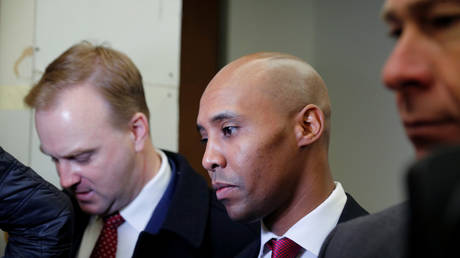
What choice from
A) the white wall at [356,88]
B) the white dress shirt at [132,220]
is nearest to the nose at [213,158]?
the white dress shirt at [132,220]

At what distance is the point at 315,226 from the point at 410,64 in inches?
24.0

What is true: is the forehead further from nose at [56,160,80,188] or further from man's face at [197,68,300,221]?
nose at [56,160,80,188]

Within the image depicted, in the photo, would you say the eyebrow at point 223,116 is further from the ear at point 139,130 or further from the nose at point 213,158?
the ear at point 139,130

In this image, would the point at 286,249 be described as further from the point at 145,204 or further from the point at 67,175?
the point at 67,175

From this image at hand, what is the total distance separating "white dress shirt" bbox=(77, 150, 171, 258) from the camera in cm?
141

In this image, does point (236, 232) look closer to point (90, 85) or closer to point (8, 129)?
point (90, 85)

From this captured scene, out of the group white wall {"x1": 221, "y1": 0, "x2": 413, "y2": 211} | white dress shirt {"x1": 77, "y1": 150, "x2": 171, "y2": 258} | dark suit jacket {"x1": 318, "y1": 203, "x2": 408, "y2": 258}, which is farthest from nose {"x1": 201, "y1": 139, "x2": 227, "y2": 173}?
white wall {"x1": 221, "y1": 0, "x2": 413, "y2": 211}

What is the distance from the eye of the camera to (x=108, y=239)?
4.59 feet

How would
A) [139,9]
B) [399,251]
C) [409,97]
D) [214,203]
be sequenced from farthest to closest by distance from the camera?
[139,9], [214,203], [399,251], [409,97]

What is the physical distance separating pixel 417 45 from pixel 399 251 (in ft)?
1.17

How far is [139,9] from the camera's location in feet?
5.89

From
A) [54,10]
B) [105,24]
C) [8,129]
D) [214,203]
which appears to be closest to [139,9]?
[105,24]

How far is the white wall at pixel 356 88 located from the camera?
2.25 metres

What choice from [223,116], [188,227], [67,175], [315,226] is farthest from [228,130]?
[67,175]
